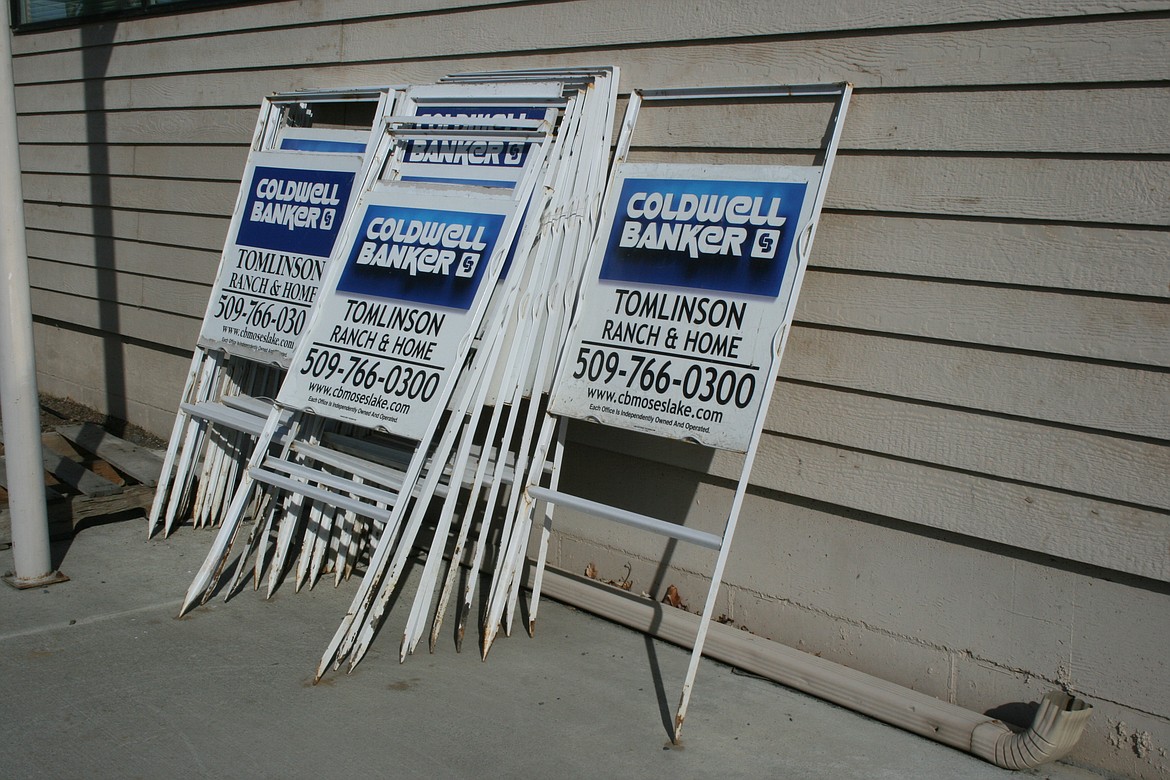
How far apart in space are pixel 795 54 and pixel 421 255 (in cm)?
169

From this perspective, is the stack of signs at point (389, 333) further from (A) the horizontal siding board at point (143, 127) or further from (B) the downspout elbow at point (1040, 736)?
(A) the horizontal siding board at point (143, 127)

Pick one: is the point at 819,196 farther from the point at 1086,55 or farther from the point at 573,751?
the point at 573,751

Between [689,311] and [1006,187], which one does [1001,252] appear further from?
[689,311]

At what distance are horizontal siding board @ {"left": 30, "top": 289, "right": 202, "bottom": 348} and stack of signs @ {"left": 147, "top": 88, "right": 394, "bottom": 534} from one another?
125 cm

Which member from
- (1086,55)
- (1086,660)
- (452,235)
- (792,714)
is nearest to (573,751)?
(792,714)

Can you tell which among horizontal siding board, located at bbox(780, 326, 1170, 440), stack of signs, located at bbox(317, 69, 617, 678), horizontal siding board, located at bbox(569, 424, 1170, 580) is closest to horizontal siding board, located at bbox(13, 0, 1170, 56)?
stack of signs, located at bbox(317, 69, 617, 678)

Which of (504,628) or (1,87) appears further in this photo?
(504,628)

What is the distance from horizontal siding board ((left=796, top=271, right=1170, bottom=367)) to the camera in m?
3.21

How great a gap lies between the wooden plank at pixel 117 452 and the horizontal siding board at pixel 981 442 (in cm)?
350

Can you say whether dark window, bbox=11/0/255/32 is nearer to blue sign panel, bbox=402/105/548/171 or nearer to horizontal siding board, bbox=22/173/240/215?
horizontal siding board, bbox=22/173/240/215

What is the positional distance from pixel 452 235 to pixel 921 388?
1.91 meters

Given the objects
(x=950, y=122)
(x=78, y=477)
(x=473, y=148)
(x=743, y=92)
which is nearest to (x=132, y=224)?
(x=78, y=477)

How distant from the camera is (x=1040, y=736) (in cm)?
317

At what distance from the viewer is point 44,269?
25.1 ft
